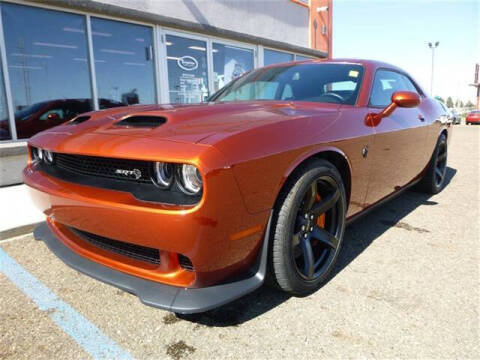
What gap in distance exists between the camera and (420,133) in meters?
3.38

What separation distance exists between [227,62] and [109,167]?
7.36m

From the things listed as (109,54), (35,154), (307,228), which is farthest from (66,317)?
(109,54)

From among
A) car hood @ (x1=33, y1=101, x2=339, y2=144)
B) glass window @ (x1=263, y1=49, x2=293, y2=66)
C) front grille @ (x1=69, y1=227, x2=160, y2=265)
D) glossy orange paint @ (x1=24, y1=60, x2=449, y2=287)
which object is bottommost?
front grille @ (x1=69, y1=227, x2=160, y2=265)

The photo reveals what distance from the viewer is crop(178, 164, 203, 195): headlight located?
1.51m

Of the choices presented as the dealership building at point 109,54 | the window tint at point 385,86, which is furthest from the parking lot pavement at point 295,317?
the dealership building at point 109,54

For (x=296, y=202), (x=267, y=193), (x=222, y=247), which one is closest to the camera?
(x=222, y=247)

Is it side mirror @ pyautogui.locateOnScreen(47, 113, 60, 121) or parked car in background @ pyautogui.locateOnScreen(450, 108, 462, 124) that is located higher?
side mirror @ pyautogui.locateOnScreen(47, 113, 60, 121)

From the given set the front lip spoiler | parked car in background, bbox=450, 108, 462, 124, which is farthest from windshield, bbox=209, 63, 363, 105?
parked car in background, bbox=450, 108, 462, 124

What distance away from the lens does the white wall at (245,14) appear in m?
6.84

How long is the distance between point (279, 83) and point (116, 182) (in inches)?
68.0

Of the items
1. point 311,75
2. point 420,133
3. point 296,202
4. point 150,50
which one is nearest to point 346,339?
point 296,202

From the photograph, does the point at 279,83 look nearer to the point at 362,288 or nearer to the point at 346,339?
the point at 362,288

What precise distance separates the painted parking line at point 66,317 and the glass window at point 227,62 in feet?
21.8

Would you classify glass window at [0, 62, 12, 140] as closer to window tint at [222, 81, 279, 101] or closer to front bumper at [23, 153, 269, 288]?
window tint at [222, 81, 279, 101]
